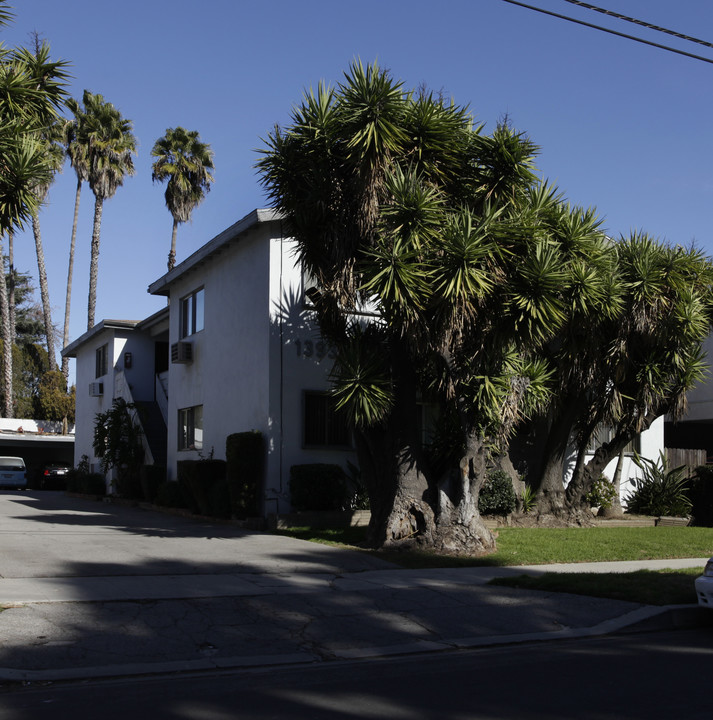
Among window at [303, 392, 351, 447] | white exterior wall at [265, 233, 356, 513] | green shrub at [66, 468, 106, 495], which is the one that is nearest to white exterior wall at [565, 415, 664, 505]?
window at [303, 392, 351, 447]

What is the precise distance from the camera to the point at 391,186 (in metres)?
12.4

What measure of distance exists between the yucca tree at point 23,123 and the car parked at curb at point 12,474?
99.1 feet

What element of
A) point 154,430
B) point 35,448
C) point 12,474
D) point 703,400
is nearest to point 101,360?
point 154,430

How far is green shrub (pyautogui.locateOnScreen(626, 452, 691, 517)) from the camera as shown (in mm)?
20891

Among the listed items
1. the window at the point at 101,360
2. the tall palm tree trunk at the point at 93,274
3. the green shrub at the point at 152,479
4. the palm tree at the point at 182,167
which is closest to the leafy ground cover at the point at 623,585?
the green shrub at the point at 152,479

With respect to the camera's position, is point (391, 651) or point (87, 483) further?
point (87, 483)

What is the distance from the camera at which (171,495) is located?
21.3 m

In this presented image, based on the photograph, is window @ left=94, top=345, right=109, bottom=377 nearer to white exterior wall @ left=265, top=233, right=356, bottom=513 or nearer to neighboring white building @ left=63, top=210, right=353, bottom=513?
neighboring white building @ left=63, top=210, right=353, bottom=513

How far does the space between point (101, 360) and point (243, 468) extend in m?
14.5

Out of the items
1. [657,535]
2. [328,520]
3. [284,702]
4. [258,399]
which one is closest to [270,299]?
[258,399]

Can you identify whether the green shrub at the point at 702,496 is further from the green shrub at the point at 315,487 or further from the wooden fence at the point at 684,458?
the green shrub at the point at 315,487

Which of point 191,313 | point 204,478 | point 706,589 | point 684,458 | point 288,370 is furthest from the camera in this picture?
point 684,458

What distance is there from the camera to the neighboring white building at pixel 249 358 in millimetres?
17828

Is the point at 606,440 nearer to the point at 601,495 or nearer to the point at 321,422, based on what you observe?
the point at 601,495
